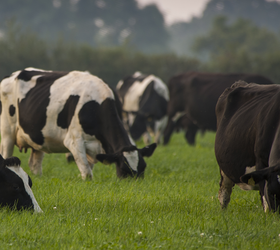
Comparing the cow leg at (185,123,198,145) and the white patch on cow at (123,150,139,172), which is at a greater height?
the white patch on cow at (123,150,139,172)

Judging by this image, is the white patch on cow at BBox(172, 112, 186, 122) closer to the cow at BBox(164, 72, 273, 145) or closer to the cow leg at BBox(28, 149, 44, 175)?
the cow at BBox(164, 72, 273, 145)

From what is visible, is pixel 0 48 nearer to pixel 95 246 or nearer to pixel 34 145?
pixel 34 145

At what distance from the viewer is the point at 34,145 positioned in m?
7.68

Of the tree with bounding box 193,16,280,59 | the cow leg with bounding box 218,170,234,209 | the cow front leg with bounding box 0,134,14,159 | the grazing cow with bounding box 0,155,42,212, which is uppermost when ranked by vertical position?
the grazing cow with bounding box 0,155,42,212

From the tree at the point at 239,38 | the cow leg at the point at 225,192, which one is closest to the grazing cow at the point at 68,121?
the cow leg at the point at 225,192

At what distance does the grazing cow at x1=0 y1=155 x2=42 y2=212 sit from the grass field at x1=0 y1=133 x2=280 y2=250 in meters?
0.12

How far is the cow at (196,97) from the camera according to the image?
12.8 metres

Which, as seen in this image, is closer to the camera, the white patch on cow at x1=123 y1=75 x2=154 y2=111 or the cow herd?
the cow herd

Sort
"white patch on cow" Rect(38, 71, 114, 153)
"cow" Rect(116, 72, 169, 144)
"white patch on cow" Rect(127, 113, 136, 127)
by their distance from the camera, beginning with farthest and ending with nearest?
"white patch on cow" Rect(127, 113, 136, 127)
"cow" Rect(116, 72, 169, 144)
"white patch on cow" Rect(38, 71, 114, 153)

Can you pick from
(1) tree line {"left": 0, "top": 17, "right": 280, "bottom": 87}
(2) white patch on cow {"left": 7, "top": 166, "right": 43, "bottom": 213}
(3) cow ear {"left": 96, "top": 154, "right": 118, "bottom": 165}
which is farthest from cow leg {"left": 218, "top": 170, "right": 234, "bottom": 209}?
(1) tree line {"left": 0, "top": 17, "right": 280, "bottom": 87}

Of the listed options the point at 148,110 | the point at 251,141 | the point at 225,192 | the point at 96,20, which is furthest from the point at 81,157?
the point at 96,20

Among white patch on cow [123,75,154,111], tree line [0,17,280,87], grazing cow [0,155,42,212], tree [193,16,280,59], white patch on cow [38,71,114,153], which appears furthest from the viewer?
tree [193,16,280,59]

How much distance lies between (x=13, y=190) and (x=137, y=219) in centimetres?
134

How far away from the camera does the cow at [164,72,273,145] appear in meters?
12.8
